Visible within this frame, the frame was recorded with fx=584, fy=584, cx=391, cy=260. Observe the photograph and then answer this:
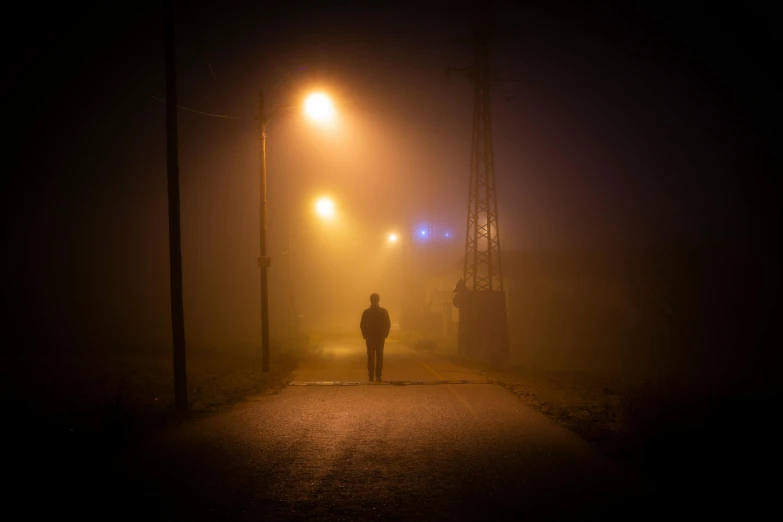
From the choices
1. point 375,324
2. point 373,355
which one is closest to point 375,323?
point 375,324

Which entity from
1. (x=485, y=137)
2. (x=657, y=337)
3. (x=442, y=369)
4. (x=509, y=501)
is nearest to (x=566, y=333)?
(x=657, y=337)

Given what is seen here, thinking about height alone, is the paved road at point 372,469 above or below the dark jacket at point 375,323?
below

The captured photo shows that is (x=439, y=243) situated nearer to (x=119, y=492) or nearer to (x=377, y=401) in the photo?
(x=377, y=401)

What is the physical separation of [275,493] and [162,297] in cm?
5100

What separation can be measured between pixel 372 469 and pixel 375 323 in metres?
7.32

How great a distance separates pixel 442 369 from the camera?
62.6ft

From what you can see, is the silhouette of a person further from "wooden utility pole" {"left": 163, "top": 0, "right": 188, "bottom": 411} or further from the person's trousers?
"wooden utility pole" {"left": 163, "top": 0, "right": 188, "bottom": 411}

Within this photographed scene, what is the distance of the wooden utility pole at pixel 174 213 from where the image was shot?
10.6 m

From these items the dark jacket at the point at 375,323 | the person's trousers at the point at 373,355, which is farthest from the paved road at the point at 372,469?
the person's trousers at the point at 373,355

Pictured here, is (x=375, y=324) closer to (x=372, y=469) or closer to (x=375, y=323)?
(x=375, y=323)

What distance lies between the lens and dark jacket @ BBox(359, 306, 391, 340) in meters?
14.0

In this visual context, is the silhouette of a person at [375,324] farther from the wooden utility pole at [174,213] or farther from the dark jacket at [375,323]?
the wooden utility pole at [174,213]

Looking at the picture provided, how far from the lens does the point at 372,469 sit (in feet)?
22.0

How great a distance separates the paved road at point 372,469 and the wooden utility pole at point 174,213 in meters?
1.16
